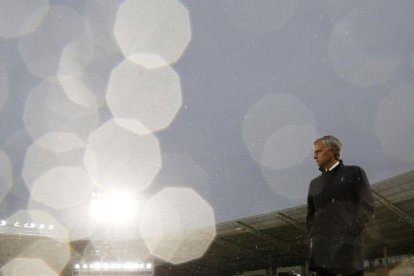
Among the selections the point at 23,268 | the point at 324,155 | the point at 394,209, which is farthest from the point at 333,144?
the point at 23,268

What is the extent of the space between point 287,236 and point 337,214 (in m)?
19.0

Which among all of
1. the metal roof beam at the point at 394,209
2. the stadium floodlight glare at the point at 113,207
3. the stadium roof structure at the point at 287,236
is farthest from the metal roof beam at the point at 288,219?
the stadium floodlight glare at the point at 113,207

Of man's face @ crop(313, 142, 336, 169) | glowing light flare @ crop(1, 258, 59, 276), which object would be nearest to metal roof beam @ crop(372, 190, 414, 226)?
man's face @ crop(313, 142, 336, 169)

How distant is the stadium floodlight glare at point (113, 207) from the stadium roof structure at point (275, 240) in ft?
9.75

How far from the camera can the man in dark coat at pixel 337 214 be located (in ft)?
10.4

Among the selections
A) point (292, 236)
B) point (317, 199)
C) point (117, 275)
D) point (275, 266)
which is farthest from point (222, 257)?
point (317, 199)

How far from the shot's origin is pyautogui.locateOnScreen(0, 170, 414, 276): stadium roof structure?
53.2 feet

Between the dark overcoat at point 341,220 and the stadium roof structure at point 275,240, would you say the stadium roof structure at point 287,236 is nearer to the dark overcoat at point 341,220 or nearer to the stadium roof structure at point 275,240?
the stadium roof structure at point 275,240

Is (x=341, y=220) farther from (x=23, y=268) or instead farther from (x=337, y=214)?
(x=23, y=268)

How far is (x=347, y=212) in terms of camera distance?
3270mm

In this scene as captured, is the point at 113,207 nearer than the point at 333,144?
No

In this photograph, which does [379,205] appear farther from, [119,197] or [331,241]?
[119,197]

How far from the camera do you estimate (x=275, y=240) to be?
2222 centimetres

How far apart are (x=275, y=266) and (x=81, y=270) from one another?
42.0 feet
